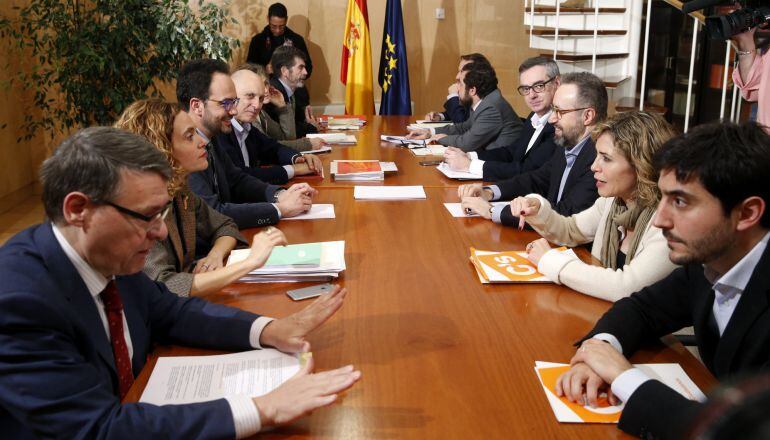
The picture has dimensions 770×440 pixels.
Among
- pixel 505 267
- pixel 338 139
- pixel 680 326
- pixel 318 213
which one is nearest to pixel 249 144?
pixel 338 139

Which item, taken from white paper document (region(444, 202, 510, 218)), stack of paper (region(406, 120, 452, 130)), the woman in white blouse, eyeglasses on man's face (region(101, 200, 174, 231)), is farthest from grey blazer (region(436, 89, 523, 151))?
eyeglasses on man's face (region(101, 200, 174, 231))

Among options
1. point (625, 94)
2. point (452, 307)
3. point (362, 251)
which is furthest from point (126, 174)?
point (625, 94)

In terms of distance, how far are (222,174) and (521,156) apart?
1.82 m

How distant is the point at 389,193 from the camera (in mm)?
3178

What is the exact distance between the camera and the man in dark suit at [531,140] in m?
3.67

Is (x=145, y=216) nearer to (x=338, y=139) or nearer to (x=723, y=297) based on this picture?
(x=723, y=297)

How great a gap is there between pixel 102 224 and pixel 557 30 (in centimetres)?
526

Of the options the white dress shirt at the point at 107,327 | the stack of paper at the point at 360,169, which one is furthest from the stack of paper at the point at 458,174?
the white dress shirt at the point at 107,327

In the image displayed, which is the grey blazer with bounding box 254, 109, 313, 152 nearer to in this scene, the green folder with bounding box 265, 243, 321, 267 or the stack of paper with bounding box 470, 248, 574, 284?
the green folder with bounding box 265, 243, 321, 267

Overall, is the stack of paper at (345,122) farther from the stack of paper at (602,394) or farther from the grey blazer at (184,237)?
the stack of paper at (602,394)

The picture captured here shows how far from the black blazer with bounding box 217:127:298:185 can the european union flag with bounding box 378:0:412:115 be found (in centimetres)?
359

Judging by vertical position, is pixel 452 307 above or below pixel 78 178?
below

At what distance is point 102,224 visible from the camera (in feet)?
4.27

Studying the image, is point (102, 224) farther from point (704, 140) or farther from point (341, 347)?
point (704, 140)
